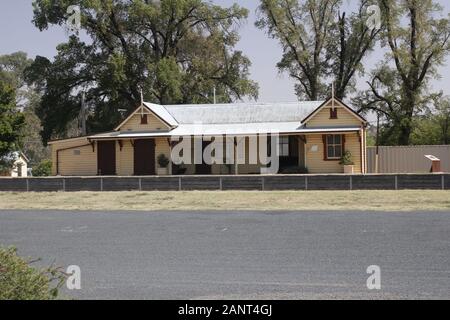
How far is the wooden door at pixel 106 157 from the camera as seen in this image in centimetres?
3853

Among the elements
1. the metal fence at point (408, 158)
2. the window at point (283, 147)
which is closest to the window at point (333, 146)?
the window at point (283, 147)

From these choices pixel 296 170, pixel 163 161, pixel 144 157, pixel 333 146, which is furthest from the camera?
pixel 144 157

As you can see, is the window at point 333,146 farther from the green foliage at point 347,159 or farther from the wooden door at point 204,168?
the wooden door at point 204,168

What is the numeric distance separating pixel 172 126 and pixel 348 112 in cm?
1059

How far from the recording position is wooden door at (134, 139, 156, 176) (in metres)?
37.8

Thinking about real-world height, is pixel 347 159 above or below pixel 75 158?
below

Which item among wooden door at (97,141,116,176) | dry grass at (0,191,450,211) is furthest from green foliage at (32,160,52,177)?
dry grass at (0,191,450,211)

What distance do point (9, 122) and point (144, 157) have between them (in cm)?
1153

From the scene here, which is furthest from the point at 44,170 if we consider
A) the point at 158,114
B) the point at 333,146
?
the point at 333,146

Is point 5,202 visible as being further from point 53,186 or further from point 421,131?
point 421,131

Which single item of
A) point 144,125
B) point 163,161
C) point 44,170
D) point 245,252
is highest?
point 144,125

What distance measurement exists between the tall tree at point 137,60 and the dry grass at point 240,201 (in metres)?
21.6

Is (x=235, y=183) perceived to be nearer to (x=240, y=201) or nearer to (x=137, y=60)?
(x=240, y=201)

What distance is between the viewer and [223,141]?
120ft
